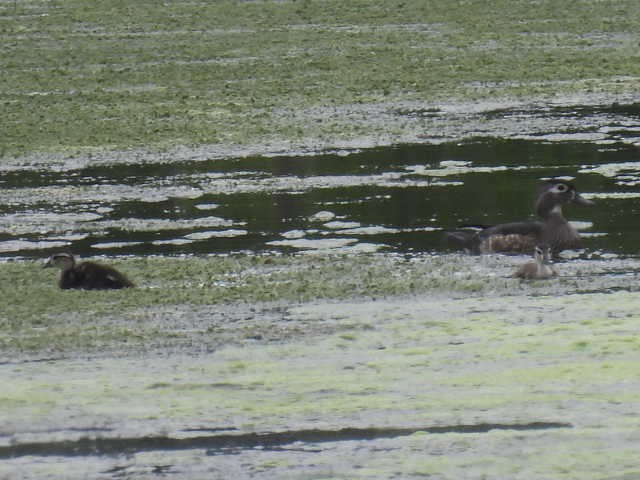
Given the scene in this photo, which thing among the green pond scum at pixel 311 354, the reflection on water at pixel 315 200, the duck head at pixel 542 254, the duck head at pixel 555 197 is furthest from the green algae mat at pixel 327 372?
the duck head at pixel 555 197

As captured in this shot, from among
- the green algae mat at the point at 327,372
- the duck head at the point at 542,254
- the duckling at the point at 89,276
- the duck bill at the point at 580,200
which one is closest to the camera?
the green algae mat at the point at 327,372

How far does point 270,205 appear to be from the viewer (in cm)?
1168

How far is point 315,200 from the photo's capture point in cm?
1179

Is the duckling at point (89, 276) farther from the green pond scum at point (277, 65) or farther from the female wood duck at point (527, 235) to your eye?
the green pond scum at point (277, 65)

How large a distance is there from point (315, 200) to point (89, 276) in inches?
112

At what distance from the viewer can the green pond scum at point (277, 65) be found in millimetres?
14844

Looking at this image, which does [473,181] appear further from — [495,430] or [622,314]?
[495,430]

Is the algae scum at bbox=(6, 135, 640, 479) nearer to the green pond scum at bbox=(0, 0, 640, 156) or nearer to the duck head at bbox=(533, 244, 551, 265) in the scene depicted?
the duck head at bbox=(533, 244, 551, 265)

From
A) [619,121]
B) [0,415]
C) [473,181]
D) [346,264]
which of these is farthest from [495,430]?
[619,121]

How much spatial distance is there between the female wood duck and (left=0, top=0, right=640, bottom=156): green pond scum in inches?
140

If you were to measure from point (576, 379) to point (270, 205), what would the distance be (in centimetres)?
455

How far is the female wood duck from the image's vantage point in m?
9.98

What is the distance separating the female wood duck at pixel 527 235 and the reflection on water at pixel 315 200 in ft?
0.43

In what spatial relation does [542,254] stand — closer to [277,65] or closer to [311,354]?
[311,354]
